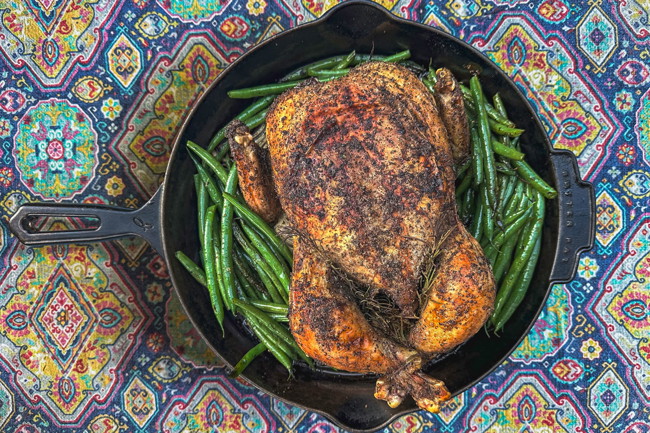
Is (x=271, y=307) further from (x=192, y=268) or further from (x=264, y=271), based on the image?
(x=192, y=268)

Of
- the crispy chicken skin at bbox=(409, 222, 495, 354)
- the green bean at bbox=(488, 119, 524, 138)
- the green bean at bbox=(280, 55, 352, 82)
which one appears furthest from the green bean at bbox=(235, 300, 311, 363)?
the green bean at bbox=(488, 119, 524, 138)

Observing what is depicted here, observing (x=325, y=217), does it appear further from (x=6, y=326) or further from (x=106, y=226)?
(x=6, y=326)

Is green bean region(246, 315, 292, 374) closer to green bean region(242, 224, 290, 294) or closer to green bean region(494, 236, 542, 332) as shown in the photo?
green bean region(242, 224, 290, 294)

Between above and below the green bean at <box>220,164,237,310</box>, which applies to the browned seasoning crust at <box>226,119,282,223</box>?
above

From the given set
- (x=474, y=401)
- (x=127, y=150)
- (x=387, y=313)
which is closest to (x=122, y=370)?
(x=127, y=150)

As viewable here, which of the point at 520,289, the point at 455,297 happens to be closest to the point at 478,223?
the point at 520,289

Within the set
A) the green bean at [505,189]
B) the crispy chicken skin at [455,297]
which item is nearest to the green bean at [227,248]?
the crispy chicken skin at [455,297]

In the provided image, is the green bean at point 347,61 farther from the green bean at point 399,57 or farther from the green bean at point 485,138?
the green bean at point 485,138
